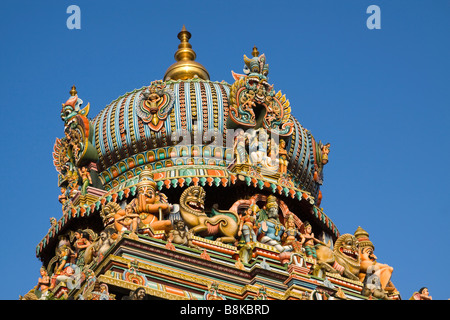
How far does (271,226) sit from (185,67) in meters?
10.6

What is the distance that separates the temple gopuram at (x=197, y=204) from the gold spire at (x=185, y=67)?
0.05m

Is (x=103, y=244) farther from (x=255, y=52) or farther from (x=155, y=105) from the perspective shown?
(x=255, y=52)

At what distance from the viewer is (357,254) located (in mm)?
43906

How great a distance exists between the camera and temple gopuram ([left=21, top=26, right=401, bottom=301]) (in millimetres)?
38750

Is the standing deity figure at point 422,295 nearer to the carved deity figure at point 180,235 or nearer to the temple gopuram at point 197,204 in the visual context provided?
the temple gopuram at point 197,204

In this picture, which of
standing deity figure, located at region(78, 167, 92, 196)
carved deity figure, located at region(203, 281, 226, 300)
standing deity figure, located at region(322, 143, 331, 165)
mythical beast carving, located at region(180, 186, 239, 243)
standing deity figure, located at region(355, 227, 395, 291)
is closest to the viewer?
carved deity figure, located at region(203, 281, 226, 300)

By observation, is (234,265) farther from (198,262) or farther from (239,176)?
(239,176)

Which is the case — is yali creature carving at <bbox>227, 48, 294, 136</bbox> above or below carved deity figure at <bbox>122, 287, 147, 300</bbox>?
above

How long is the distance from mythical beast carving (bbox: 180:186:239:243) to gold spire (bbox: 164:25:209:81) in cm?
922

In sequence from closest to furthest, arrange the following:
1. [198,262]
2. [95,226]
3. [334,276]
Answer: [198,262] → [334,276] → [95,226]

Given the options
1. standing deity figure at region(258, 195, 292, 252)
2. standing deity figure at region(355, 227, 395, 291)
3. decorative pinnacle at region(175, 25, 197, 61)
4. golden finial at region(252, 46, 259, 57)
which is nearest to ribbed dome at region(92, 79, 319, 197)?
golden finial at region(252, 46, 259, 57)

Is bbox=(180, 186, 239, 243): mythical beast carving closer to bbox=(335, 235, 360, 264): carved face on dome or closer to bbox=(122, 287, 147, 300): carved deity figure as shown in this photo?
bbox=(335, 235, 360, 264): carved face on dome
